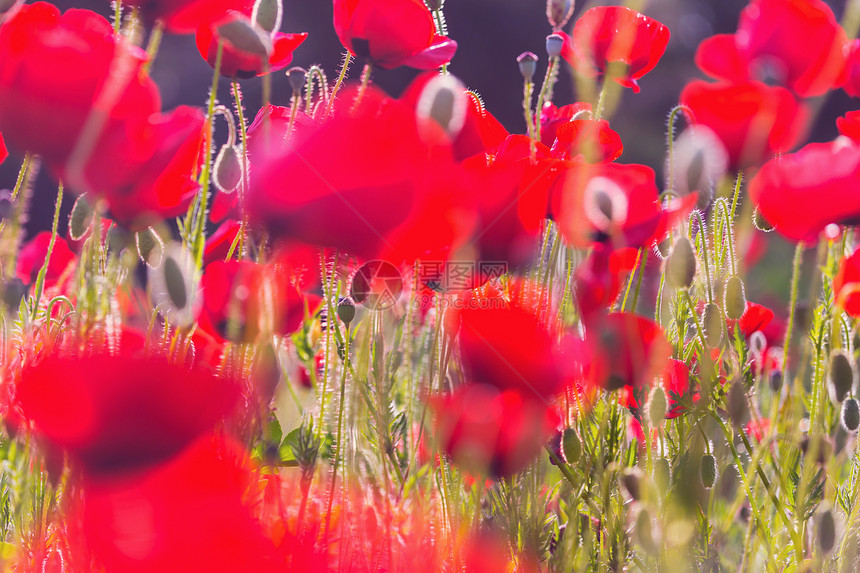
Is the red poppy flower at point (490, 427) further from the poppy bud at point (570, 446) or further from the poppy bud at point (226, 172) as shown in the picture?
the poppy bud at point (226, 172)

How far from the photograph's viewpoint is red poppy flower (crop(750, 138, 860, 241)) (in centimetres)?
46

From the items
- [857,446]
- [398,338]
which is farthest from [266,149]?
[857,446]

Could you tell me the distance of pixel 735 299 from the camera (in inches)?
18.0

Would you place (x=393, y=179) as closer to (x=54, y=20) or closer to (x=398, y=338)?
(x=54, y=20)

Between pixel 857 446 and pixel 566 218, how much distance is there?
269 mm

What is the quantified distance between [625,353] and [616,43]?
25 centimetres

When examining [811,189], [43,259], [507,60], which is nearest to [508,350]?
[811,189]

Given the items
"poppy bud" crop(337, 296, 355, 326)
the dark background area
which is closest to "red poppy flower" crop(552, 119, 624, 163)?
"poppy bud" crop(337, 296, 355, 326)

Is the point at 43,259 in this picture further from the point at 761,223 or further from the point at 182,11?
the point at 761,223

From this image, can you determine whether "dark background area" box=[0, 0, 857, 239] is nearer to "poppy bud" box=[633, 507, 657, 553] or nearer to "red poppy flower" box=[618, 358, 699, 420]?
"red poppy flower" box=[618, 358, 699, 420]

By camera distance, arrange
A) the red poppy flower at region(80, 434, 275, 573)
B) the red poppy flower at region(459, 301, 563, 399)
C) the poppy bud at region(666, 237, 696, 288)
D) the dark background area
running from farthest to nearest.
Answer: the dark background area
the poppy bud at region(666, 237, 696, 288)
the red poppy flower at region(459, 301, 563, 399)
the red poppy flower at region(80, 434, 275, 573)

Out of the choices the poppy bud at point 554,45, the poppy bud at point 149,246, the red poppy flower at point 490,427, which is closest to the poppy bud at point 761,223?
the poppy bud at point 554,45

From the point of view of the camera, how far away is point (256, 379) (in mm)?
313

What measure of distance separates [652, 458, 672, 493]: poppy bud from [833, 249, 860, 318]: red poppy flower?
168mm
